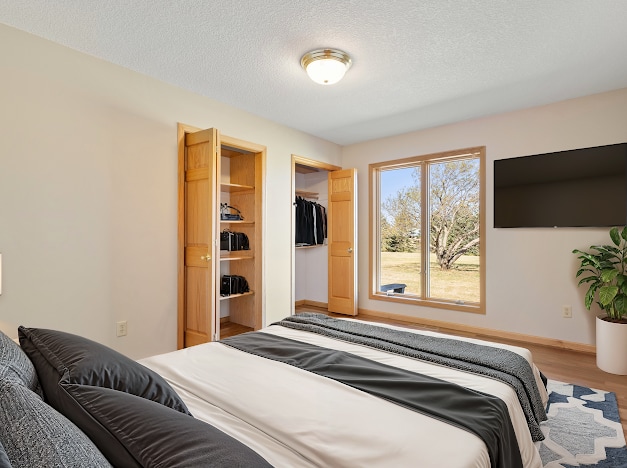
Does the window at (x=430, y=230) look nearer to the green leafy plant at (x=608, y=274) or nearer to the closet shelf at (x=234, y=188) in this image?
the green leafy plant at (x=608, y=274)

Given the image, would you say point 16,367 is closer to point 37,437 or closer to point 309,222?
point 37,437

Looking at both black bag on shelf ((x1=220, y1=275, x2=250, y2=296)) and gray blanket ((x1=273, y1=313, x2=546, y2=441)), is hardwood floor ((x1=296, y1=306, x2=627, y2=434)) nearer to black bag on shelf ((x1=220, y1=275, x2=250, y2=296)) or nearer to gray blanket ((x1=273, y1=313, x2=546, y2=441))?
gray blanket ((x1=273, y1=313, x2=546, y2=441))

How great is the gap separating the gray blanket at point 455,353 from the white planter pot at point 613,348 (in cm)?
164

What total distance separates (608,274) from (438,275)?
1.79 metres

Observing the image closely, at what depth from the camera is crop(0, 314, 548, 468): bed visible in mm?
655

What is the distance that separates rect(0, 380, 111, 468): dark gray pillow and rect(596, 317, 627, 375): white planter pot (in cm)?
370

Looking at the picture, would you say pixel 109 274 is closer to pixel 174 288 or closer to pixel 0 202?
pixel 174 288

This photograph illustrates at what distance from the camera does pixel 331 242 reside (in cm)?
520

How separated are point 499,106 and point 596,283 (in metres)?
1.96

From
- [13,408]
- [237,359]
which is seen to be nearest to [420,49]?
[237,359]

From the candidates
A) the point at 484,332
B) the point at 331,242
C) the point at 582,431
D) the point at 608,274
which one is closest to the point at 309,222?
the point at 331,242

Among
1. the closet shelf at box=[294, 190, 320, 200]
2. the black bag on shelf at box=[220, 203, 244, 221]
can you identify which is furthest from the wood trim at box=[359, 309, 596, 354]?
the black bag on shelf at box=[220, 203, 244, 221]

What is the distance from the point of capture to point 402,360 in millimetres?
1692

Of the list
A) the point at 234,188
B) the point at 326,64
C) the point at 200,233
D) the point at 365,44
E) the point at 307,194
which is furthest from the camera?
the point at 307,194
